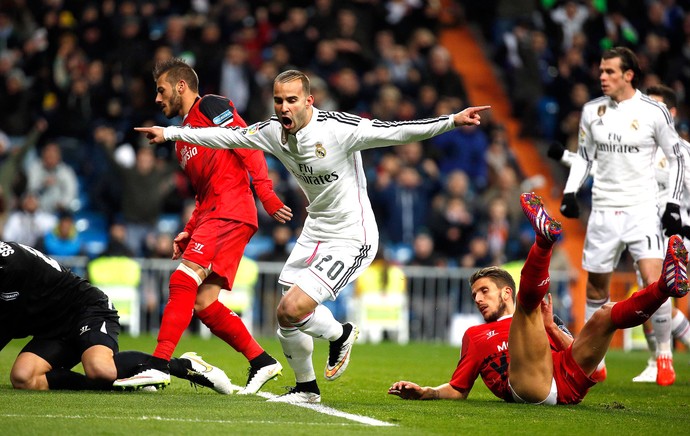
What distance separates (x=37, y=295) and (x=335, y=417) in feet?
8.35

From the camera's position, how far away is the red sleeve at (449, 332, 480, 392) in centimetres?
790

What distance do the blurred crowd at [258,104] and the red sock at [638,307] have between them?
10177mm

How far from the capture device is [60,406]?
7.08 meters

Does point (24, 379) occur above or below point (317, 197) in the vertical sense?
below

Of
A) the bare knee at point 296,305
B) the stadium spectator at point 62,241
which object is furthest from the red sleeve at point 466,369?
the stadium spectator at point 62,241

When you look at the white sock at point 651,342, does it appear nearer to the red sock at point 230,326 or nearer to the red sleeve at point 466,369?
the red sleeve at point 466,369

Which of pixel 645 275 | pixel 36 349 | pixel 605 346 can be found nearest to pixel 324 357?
pixel 645 275

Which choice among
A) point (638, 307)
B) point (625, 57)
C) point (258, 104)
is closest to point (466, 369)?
point (638, 307)

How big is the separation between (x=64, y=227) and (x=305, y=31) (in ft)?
19.5

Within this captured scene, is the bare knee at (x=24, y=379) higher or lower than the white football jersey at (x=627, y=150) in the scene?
lower

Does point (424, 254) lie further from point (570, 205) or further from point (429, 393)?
point (429, 393)

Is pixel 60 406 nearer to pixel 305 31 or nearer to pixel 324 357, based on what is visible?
pixel 324 357

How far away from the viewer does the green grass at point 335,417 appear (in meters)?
6.23

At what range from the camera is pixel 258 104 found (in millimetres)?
18312
